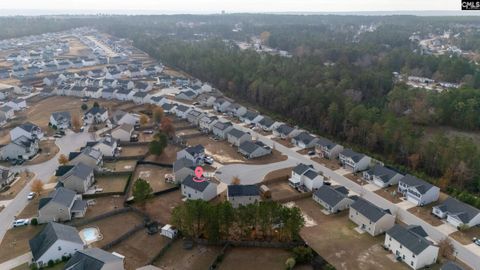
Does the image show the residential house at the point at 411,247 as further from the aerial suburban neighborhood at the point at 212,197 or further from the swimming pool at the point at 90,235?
the swimming pool at the point at 90,235

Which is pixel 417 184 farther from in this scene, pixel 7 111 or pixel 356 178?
pixel 7 111

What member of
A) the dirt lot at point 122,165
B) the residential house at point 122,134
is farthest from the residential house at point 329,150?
the residential house at point 122,134

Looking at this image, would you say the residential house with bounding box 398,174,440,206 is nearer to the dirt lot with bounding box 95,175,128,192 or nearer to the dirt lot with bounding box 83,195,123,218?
the dirt lot with bounding box 83,195,123,218

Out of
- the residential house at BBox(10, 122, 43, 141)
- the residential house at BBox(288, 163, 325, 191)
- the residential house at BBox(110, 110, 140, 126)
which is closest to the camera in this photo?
the residential house at BBox(288, 163, 325, 191)

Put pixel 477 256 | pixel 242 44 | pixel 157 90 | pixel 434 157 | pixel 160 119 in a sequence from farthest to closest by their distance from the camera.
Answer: pixel 242 44, pixel 157 90, pixel 160 119, pixel 434 157, pixel 477 256

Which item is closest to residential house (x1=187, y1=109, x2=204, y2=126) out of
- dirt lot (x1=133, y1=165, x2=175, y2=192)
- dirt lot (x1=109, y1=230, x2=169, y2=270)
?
dirt lot (x1=133, y1=165, x2=175, y2=192)

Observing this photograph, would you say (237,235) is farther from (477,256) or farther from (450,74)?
(450,74)

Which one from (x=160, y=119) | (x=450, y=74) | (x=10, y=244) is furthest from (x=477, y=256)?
(x=450, y=74)
